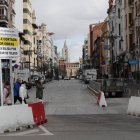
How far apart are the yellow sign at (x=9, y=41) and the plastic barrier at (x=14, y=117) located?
8.38ft

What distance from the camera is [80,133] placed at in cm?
1180

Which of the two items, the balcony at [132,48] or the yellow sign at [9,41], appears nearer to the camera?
the yellow sign at [9,41]

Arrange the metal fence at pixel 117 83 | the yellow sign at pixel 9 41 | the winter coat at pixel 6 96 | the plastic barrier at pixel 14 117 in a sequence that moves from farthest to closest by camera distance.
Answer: the metal fence at pixel 117 83
the winter coat at pixel 6 96
the yellow sign at pixel 9 41
the plastic barrier at pixel 14 117

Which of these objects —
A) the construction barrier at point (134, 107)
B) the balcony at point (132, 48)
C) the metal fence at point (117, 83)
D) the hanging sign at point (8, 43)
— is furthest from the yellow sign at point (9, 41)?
the balcony at point (132, 48)

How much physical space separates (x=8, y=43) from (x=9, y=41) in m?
0.10

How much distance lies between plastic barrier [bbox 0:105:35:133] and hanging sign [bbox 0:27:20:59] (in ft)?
7.39

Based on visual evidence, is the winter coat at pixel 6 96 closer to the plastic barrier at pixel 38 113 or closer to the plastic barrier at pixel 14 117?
the plastic barrier at pixel 38 113

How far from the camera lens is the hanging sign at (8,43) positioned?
1439 cm

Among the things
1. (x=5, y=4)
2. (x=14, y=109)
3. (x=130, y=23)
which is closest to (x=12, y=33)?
(x=14, y=109)

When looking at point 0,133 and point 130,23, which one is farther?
point 130,23

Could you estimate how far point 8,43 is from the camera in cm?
1455

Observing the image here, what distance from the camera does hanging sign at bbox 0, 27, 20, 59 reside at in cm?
1439

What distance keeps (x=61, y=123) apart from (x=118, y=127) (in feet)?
8.19

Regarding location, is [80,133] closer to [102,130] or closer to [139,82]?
[102,130]
